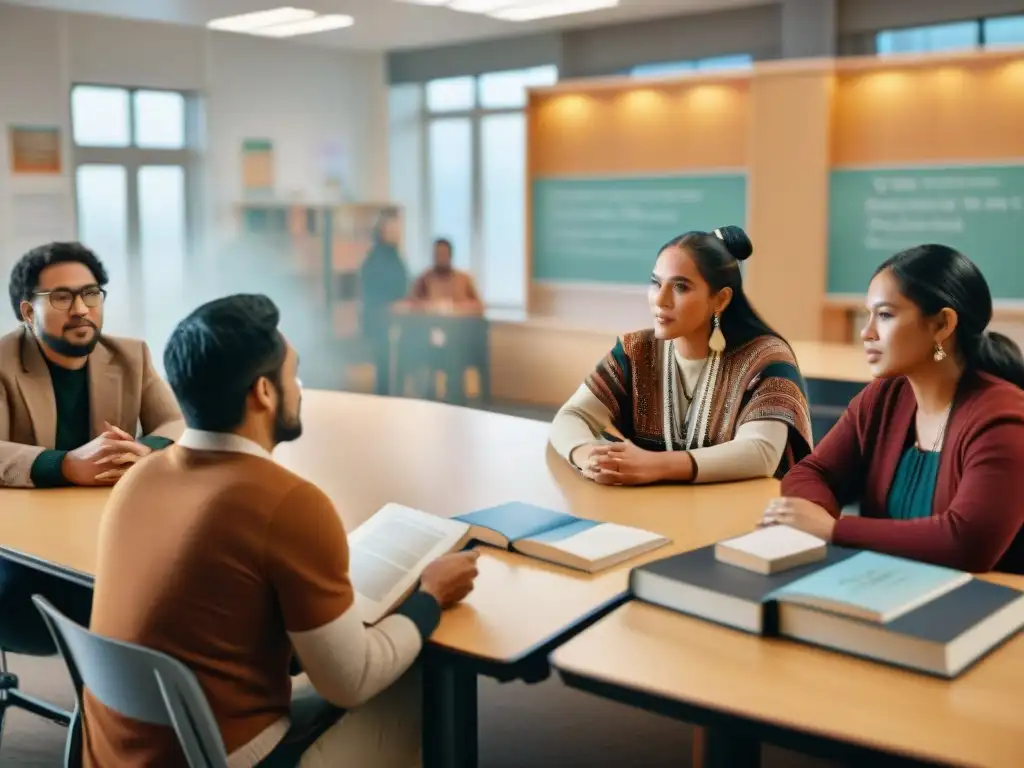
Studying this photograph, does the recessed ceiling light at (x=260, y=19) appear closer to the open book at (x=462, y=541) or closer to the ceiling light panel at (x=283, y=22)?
the ceiling light panel at (x=283, y=22)

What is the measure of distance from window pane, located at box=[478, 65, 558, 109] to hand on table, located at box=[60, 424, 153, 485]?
293 inches

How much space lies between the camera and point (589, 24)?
8.90m

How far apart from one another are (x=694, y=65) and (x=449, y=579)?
7439mm

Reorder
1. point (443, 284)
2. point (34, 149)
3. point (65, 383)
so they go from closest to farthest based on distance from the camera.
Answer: point (65, 383) < point (34, 149) < point (443, 284)

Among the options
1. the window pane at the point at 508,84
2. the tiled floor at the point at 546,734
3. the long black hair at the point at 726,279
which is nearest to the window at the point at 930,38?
the window pane at the point at 508,84

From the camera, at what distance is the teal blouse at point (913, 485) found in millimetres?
2104

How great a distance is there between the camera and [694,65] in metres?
8.47

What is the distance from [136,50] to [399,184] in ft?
9.54

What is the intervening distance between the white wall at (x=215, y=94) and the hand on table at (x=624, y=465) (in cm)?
691

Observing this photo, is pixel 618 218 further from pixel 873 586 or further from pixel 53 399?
pixel 873 586

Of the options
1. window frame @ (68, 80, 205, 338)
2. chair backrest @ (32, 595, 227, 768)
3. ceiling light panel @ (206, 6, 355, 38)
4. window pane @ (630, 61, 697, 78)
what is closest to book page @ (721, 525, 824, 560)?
chair backrest @ (32, 595, 227, 768)

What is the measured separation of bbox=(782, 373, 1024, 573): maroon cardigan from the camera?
1863 millimetres

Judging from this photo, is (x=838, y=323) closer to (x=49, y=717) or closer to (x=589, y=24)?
(x=589, y=24)

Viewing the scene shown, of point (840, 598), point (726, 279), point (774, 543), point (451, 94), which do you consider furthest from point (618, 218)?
point (840, 598)
